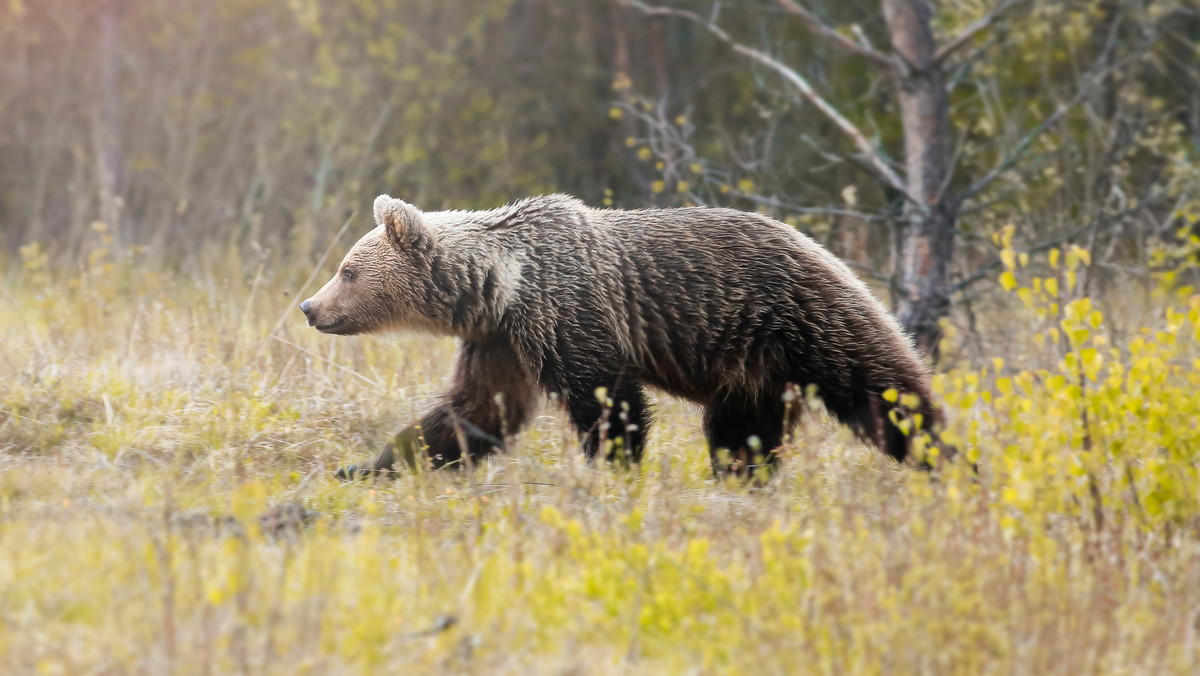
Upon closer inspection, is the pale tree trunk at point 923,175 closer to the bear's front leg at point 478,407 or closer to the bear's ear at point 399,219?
the bear's front leg at point 478,407

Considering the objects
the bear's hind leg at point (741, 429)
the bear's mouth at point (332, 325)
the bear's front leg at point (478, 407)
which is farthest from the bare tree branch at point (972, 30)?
the bear's mouth at point (332, 325)

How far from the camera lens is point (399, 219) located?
573cm

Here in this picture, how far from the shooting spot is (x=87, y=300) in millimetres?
8000

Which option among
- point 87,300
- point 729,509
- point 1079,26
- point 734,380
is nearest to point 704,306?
Result: point 734,380

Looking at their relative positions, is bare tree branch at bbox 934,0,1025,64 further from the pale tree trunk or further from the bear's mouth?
the bear's mouth

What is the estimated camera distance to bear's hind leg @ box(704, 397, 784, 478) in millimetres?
5777

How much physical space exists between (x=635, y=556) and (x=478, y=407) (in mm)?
2270

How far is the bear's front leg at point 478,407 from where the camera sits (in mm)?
5723

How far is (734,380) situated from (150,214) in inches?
447

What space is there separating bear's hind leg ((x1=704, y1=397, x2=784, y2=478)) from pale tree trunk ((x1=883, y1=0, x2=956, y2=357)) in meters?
2.52

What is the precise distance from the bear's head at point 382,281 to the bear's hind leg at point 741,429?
1512 mm

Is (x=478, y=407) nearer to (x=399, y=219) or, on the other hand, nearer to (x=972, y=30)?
(x=399, y=219)

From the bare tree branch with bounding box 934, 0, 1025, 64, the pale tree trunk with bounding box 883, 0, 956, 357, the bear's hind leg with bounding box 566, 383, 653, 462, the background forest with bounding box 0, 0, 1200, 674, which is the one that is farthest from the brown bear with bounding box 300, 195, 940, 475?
the bare tree branch with bounding box 934, 0, 1025, 64

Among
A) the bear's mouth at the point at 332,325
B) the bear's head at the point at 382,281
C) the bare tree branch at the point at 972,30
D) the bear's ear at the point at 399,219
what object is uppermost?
the bare tree branch at the point at 972,30
